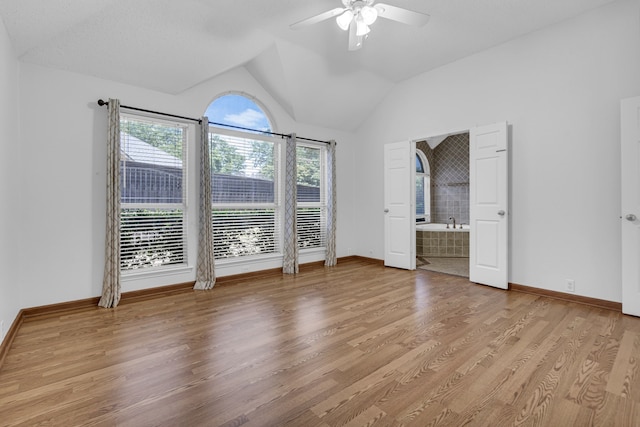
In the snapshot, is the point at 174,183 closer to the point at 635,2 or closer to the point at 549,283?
the point at 549,283

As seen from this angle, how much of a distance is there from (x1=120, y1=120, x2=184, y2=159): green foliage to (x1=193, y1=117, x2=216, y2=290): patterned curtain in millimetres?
298

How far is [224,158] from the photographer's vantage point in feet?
14.6

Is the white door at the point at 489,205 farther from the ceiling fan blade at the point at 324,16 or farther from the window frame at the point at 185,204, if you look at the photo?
the window frame at the point at 185,204

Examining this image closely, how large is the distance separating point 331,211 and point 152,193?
2.87m

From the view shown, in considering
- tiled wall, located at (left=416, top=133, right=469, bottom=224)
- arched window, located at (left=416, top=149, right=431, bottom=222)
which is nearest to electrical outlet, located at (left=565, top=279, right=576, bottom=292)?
tiled wall, located at (left=416, top=133, right=469, bottom=224)

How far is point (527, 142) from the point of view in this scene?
386 centimetres

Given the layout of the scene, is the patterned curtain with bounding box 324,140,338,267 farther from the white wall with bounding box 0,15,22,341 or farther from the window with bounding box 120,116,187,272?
the white wall with bounding box 0,15,22,341

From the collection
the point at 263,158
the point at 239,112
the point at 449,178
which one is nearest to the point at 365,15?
the point at 239,112

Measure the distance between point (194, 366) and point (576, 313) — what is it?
3.59 metres

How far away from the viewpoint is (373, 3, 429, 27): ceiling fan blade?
2.66m

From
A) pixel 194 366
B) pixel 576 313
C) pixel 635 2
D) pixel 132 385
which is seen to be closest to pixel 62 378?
pixel 132 385

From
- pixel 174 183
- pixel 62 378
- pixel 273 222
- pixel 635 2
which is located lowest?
pixel 62 378

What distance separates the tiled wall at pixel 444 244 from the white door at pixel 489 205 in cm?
221

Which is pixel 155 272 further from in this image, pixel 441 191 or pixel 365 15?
pixel 441 191
